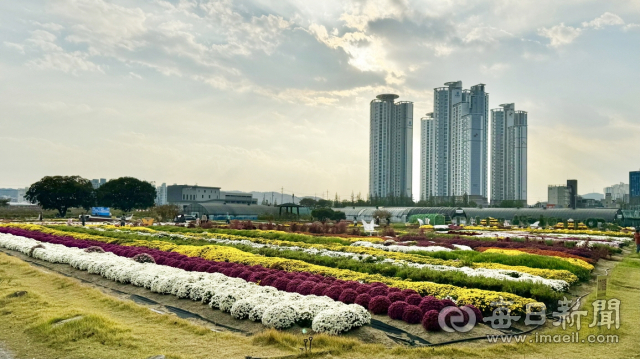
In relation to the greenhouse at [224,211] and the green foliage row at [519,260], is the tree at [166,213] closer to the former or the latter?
the greenhouse at [224,211]

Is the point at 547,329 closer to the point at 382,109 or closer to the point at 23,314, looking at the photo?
the point at 23,314

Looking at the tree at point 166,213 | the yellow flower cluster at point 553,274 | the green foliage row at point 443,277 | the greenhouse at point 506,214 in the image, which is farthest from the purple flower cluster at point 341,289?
the greenhouse at point 506,214

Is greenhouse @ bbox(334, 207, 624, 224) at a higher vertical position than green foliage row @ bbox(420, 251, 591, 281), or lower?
higher

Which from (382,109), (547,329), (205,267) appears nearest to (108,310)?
(205,267)

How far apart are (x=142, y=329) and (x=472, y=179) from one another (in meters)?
137

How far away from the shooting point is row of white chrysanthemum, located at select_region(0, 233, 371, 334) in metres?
10.5

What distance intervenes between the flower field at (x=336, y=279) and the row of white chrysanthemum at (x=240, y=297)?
0.02 metres

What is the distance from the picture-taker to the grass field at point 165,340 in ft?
30.3

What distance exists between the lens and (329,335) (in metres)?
9.86

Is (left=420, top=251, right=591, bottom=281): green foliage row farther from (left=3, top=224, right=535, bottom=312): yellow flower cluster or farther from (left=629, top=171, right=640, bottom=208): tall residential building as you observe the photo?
(left=629, top=171, right=640, bottom=208): tall residential building

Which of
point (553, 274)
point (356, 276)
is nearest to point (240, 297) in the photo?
point (356, 276)

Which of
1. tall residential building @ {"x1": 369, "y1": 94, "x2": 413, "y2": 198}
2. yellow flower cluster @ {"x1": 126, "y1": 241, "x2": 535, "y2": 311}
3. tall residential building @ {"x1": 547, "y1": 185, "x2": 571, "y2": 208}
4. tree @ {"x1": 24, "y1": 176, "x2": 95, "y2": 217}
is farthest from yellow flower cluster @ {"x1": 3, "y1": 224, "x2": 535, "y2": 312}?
tall residential building @ {"x1": 547, "y1": 185, "x2": 571, "y2": 208}

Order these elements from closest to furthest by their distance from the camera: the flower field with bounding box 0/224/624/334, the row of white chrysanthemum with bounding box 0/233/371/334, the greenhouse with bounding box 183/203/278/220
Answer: the row of white chrysanthemum with bounding box 0/233/371/334, the flower field with bounding box 0/224/624/334, the greenhouse with bounding box 183/203/278/220

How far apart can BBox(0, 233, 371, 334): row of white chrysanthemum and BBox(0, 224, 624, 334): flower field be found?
2 cm
